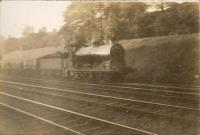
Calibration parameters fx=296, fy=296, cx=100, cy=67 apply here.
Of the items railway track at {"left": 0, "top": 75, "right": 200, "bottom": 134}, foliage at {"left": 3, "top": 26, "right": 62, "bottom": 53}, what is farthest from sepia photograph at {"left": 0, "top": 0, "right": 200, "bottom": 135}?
foliage at {"left": 3, "top": 26, "right": 62, "bottom": 53}

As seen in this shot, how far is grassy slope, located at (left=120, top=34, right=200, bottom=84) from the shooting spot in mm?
18109

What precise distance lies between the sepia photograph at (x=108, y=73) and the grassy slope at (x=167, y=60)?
3.2 inches

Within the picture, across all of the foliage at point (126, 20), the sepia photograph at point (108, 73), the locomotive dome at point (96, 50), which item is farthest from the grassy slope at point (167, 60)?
the locomotive dome at point (96, 50)

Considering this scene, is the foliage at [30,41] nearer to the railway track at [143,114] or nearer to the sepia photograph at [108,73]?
the sepia photograph at [108,73]

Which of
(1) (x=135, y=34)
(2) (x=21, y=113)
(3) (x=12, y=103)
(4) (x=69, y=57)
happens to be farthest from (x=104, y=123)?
(1) (x=135, y=34)

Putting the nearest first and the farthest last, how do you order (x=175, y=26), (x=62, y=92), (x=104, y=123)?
(x=104, y=123) → (x=62, y=92) → (x=175, y=26)

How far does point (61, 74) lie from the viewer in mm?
26891

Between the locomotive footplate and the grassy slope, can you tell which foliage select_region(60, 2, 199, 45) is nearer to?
the grassy slope

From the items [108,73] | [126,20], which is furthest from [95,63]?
[126,20]

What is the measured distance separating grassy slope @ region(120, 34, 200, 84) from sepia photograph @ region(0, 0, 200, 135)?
0.27 ft

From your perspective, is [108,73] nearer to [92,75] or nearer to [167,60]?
[92,75]

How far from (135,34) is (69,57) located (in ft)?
34.0

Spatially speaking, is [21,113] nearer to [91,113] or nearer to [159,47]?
[91,113]

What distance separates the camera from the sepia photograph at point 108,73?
7.88 metres
